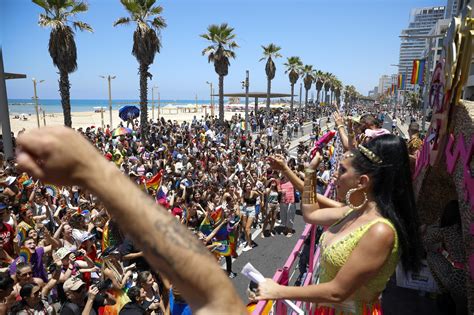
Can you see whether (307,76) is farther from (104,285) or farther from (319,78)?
(104,285)

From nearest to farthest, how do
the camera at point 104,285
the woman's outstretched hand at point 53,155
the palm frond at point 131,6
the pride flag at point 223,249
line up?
the woman's outstretched hand at point 53,155, the camera at point 104,285, the pride flag at point 223,249, the palm frond at point 131,6

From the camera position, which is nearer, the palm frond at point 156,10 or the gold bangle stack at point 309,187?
the gold bangle stack at point 309,187

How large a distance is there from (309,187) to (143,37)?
807 inches

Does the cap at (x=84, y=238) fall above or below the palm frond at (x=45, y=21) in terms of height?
below

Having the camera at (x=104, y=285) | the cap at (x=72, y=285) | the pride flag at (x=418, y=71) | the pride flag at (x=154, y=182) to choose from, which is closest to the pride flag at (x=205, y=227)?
the pride flag at (x=154, y=182)

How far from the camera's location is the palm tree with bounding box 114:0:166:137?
2009 cm

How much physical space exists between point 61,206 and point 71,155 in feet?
25.6

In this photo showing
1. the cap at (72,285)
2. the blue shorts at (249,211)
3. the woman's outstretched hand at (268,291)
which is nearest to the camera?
the woman's outstretched hand at (268,291)

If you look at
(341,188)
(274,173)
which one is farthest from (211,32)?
(341,188)

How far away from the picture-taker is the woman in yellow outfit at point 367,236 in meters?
1.69

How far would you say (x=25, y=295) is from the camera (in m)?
3.77

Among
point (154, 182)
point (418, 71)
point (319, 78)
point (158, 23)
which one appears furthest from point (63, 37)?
point (319, 78)

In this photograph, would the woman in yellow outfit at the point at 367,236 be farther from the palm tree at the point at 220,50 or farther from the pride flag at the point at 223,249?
the palm tree at the point at 220,50

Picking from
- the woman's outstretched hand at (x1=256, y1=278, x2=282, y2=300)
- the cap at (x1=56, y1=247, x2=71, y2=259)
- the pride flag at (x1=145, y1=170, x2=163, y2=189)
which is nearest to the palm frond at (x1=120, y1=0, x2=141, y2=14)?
the pride flag at (x1=145, y1=170, x2=163, y2=189)
